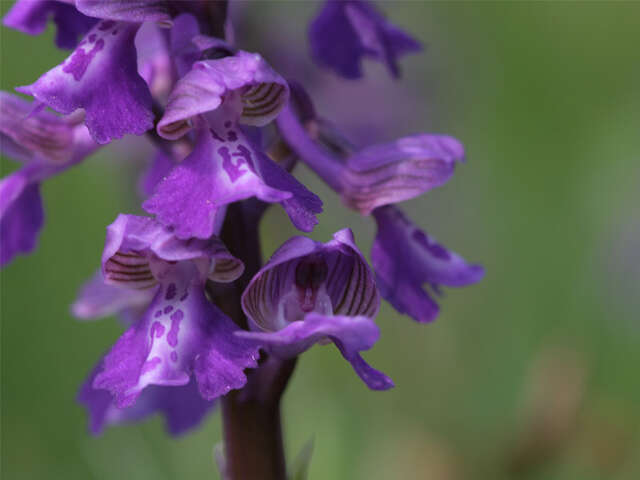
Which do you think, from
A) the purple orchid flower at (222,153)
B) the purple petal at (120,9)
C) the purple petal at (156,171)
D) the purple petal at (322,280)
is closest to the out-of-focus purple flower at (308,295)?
the purple petal at (322,280)

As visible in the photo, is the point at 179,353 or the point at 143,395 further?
the point at 143,395

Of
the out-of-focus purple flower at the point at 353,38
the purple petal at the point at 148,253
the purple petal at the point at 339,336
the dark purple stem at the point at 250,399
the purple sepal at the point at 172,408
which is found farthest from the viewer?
the purple sepal at the point at 172,408

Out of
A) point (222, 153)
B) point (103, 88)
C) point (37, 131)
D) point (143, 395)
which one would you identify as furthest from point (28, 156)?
point (143, 395)

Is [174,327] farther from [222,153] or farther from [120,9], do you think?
[120,9]

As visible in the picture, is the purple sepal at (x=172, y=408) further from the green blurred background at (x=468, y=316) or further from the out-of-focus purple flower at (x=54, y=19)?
the out-of-focus purple flower at (x=54, y=19)

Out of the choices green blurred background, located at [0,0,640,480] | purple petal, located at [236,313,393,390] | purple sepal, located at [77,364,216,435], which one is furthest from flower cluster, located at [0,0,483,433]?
green blurred background, located at [0,0,640,480]

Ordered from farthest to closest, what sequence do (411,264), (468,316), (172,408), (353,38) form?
1. (468,316)
2. (172,408)
3. (353,38)
4. (411,264)

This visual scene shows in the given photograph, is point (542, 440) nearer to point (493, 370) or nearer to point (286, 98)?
point (493, 370)
